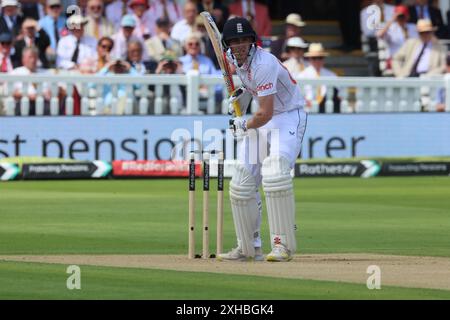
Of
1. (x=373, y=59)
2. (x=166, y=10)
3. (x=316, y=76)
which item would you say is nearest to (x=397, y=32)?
(x=373, y=59)

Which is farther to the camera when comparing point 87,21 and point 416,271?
point 87,21

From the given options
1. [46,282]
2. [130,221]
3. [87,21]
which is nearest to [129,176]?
[87,21]

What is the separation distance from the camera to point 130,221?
51.7 ft

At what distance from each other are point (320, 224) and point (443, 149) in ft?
29.9

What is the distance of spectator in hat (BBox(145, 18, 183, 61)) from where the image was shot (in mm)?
24391

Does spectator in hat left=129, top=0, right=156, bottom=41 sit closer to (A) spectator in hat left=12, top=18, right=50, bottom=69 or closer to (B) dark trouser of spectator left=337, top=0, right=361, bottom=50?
(A) spectator in hat left=12, top=18, right=50, bottom=69

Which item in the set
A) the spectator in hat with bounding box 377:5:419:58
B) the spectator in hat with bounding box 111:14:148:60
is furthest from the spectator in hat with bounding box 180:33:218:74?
the spectator in hat with bounding box 377:5:419:58

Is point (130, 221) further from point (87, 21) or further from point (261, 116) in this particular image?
point (87, 21)

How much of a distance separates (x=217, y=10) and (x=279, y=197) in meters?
14.1

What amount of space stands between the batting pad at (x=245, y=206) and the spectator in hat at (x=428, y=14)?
51.8ft

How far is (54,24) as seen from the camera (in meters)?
24.4

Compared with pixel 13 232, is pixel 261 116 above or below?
above

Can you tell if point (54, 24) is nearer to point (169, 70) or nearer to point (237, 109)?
point (169, 70)

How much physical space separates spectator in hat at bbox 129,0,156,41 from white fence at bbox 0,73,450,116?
5.21 feet
